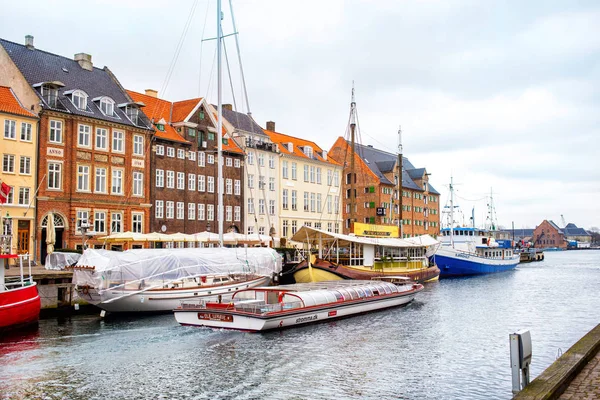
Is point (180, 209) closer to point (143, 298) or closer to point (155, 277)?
point (155, 277)

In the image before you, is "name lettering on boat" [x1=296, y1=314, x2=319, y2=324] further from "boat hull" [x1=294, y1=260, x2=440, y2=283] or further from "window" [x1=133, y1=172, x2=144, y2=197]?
"window" [x1=133, y1=172, x2=144, y2=197]

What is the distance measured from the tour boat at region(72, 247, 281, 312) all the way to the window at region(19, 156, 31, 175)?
16294mm

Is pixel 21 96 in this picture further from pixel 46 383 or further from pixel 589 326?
pixel 589 326

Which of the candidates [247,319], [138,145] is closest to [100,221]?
[138,145]

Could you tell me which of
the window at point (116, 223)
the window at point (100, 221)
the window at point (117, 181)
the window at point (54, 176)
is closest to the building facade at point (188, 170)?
the window at point (116, 223)

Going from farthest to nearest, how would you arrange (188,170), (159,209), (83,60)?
(188,170) → (159,209) → (83,60)

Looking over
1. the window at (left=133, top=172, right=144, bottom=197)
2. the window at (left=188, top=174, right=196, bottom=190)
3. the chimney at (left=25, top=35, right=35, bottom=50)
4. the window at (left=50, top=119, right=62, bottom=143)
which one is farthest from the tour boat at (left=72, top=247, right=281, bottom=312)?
the chimney at (left=25, top=35, right=35, bottom=50)

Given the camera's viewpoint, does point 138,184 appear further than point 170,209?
No

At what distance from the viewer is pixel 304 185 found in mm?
76312

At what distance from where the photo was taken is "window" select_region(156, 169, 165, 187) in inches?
2202

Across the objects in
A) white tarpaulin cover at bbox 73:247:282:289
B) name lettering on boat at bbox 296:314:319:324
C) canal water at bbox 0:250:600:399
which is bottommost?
canal water at bbox 0:250:600:399

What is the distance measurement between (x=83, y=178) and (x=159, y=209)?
8439 millimetres

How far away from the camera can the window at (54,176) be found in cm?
4694

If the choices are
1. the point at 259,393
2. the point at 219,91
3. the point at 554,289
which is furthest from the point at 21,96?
the point at 554,289
